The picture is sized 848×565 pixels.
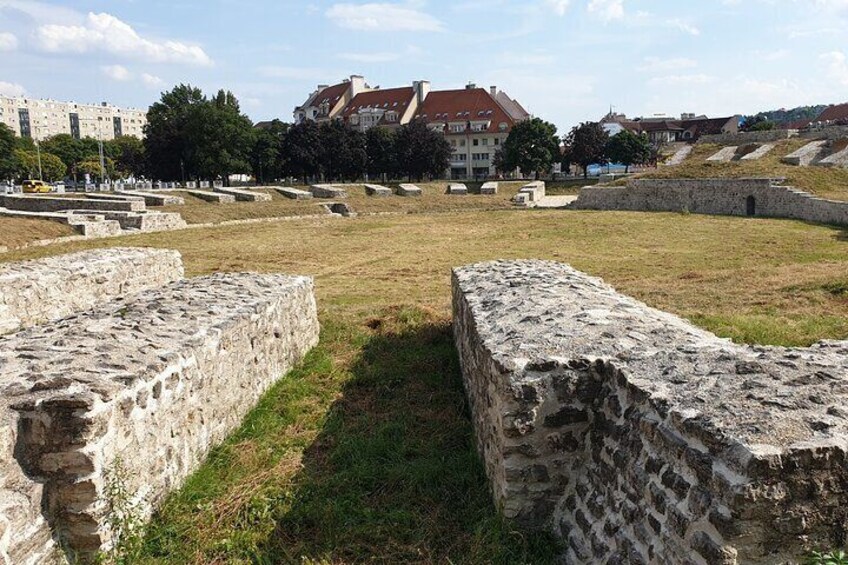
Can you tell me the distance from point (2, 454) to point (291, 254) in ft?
67.4

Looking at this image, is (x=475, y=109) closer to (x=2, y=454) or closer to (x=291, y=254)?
(x=291, y=254)

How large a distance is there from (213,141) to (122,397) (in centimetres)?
5955

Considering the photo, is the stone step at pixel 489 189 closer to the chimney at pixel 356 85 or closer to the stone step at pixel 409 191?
the stone step at pixel 409 191

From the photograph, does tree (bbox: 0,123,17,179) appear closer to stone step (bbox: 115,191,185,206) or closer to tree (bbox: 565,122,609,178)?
stone step (bbox: 115,191,185,206)

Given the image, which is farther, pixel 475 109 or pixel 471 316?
pixel 475 109

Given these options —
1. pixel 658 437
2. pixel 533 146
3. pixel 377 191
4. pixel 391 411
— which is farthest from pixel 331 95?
pixel 658 437

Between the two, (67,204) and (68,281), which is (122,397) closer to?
(68,281)

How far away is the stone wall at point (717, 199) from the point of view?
107ft

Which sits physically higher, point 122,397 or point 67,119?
point 67,119

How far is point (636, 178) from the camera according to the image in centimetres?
4638

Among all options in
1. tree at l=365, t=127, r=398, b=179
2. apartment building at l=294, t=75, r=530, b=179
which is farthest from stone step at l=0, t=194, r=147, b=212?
apartment building at l=294, t=75, r=530, b=179

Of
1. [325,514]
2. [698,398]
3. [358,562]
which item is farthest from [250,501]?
[698,398]

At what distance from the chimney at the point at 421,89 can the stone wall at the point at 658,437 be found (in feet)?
300

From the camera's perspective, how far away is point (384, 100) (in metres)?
95.8
